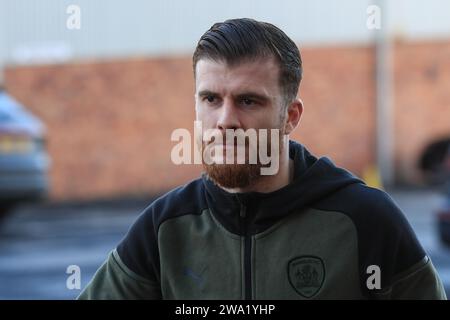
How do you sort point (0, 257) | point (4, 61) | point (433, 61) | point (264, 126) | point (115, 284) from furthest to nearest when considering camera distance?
point (433, 61) < point (4, 61) < point (0, 257) < point (115, 284) < point (264, 126)

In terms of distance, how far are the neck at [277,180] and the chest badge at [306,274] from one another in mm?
165

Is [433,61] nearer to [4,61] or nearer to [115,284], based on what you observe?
[4,61]

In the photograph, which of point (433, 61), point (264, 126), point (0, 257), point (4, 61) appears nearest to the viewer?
point (264, 126)

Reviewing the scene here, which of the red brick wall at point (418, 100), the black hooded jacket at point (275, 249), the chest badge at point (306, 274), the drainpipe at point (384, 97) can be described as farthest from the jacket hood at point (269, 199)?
the red brick wall at point (418, 100)

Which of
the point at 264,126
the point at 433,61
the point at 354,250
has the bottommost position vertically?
the point at 354,250

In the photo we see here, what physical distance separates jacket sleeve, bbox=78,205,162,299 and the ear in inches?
12.2

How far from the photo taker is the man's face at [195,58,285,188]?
162 cm

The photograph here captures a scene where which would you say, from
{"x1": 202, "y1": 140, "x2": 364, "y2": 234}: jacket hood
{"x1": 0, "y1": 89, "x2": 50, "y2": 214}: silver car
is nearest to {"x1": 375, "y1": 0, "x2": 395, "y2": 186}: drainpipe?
{"x1": 0, "y1": 89, "x2": 50, "y2": 214}: silver car

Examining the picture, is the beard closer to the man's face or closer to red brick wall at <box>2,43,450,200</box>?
the man's face

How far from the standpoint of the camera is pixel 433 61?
17.4 m

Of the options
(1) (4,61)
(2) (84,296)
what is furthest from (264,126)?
(1) (4,61)

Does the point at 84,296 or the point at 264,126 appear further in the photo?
the point at 84,296

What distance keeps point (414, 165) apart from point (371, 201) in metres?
16.1
